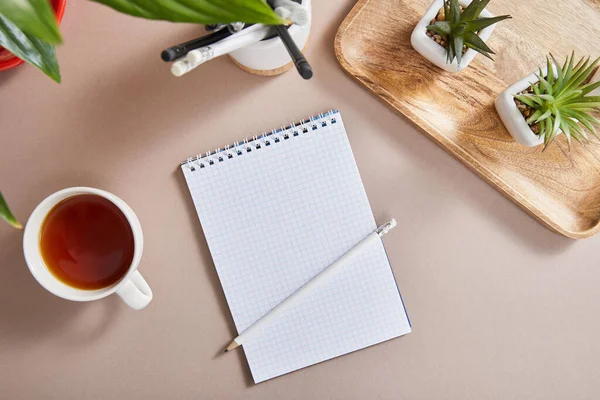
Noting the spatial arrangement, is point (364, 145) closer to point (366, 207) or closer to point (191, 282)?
point (366, 207)

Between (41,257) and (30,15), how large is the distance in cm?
37

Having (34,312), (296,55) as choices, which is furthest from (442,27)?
(34,312)

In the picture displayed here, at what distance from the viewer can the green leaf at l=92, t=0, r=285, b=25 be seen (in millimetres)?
333

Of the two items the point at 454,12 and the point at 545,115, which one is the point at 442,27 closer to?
the point at 454,12

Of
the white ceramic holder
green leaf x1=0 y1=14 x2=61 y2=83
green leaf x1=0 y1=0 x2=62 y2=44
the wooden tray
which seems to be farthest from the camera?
the wooden tray

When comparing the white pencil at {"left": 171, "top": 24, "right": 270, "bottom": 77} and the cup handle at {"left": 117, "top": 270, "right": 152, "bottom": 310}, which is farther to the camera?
the cup handle at {"left": 117, "top": 270, "right": 152, "bottom": 310}

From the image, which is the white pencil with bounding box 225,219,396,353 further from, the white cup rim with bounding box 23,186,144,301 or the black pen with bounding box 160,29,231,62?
the black pen with bounding box 160,29,231,62

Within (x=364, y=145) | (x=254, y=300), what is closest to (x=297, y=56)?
(x=364, y=145)

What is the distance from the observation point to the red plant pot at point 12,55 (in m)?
0.60

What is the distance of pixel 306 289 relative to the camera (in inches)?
25.6

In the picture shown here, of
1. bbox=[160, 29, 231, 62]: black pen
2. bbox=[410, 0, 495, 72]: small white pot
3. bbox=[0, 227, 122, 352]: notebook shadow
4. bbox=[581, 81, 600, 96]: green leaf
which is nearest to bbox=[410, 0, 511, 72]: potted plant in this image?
bbox=[410, 0, 495, 72]: small white pot

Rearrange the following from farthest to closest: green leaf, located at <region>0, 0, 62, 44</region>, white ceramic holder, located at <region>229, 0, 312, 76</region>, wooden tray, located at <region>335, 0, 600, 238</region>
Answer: wooden tray, located at <region>335, 0, 600, 238</region>
white ceramic holder, located at <region>229, 0, 312, 76</region>
green leaf, located at <region>0, 0, 62, 44</region>

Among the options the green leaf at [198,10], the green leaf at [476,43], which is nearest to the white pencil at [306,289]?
the green leaf at [476,43]

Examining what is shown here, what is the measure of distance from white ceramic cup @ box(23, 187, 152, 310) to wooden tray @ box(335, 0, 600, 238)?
0.33 metres
